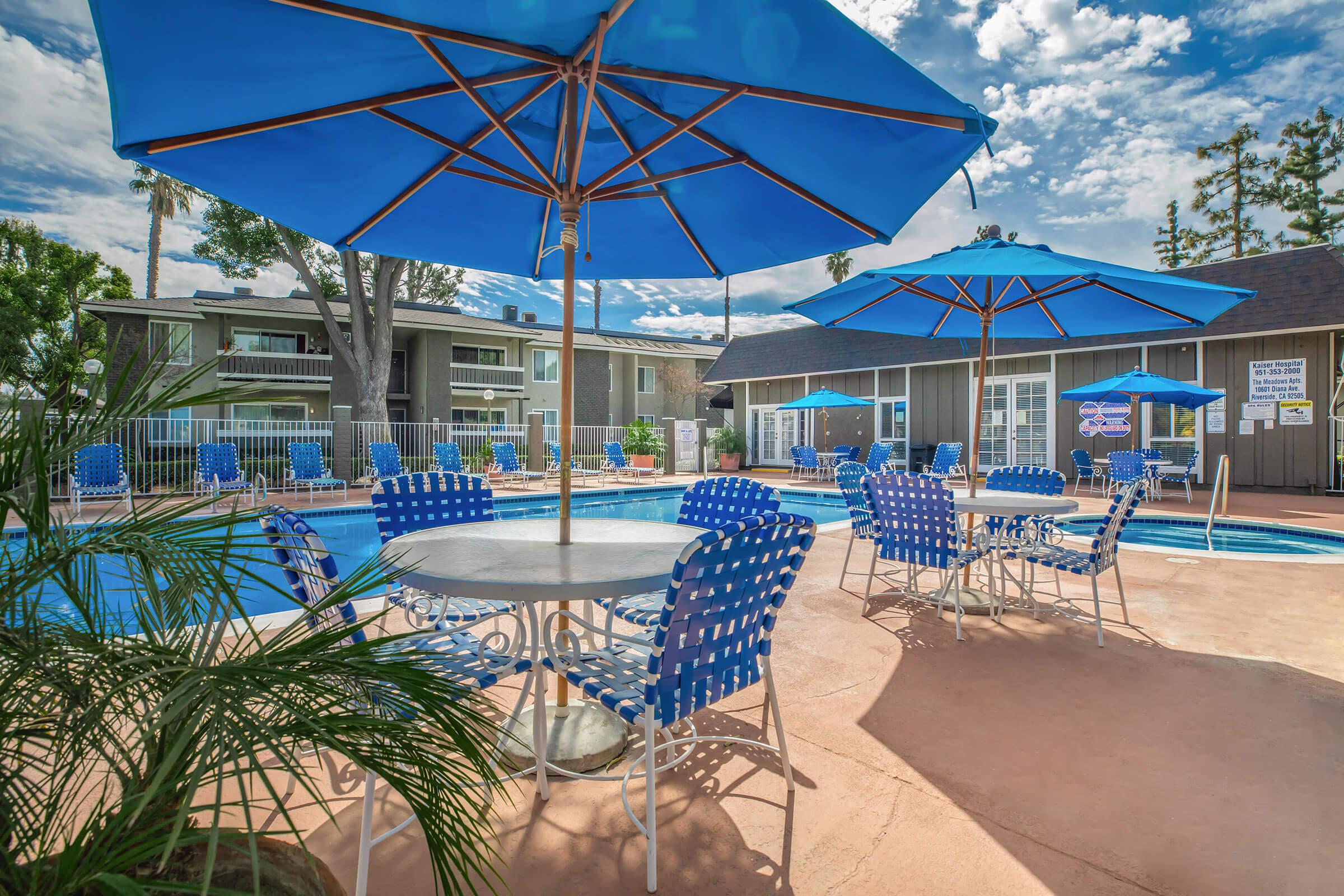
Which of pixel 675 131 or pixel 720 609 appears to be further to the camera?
pixel 675 131

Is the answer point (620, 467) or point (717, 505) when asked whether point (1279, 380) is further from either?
point (717, 505)

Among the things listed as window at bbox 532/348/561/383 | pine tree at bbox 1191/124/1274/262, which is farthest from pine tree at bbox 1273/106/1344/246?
window at bbox 532/348/561/383

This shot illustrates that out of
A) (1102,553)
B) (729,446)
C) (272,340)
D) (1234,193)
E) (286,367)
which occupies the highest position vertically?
(1234,193)

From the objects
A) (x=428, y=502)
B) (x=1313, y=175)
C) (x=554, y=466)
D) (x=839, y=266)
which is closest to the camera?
(x=428, y=502)

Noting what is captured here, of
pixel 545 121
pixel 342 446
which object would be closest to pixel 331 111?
pixel 545 121

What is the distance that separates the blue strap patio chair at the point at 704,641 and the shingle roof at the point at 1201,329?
6.94m

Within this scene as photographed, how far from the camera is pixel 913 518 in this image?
3.86 metres

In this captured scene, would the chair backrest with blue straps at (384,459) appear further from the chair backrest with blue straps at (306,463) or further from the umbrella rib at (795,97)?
the umbrella rib at (795,97)

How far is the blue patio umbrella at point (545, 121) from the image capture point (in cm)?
203

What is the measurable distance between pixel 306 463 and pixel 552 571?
1127 cm

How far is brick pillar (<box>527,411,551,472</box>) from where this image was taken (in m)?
14.6

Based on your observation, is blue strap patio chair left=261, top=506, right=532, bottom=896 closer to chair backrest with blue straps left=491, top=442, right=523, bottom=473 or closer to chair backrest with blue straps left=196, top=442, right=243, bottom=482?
chair backrest with blue straps left=196, top=442, right=243, bottom=482

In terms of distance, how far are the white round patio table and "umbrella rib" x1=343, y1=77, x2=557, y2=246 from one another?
1.69m

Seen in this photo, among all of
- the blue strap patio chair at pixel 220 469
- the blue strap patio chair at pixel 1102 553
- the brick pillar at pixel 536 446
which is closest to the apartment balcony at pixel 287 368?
the brick pillar at pixel 536 446
